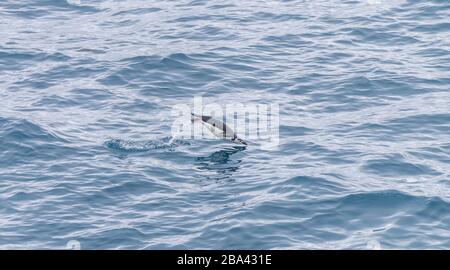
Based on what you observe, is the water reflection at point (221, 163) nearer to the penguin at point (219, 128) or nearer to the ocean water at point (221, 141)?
the ocean water at point (221, 141)

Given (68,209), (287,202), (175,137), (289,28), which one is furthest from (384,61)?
(68,209)

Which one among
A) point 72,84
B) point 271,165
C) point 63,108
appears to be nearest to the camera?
point 271,165

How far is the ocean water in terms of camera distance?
1923cm

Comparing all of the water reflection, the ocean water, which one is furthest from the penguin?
the ocean water

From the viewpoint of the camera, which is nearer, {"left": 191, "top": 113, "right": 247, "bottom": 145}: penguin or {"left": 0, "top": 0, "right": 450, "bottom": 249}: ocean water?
{"left": 0, "top": 0, "right": 450, "bottom": 249}: ocean water

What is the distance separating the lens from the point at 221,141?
24.5 m

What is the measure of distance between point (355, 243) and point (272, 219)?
82.6 inches

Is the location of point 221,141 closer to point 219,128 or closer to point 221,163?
point 219,128

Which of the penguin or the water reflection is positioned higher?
the penguin

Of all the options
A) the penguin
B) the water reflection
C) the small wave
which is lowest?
the water reflection

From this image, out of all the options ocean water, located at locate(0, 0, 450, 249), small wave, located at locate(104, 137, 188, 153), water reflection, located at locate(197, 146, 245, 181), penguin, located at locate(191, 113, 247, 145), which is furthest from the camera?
small wave, located at locate(104, 137, 188, 153)

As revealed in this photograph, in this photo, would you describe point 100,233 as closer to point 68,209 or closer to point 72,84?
point 68,209

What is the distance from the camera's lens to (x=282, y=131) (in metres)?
25.1

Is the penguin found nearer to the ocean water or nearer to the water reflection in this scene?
the water reflection
